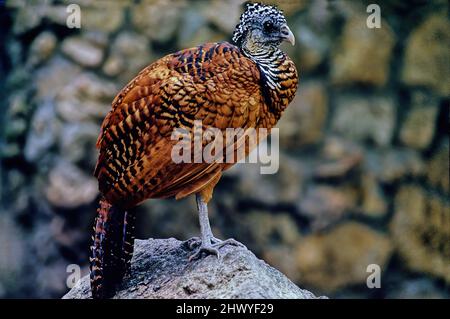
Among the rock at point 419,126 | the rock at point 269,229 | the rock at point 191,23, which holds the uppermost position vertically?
the rock at point 191,23

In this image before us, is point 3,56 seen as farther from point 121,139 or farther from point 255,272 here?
point 255,272

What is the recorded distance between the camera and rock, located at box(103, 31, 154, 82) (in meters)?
2.83

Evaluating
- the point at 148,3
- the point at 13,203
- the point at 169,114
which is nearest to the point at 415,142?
the point at 148,3

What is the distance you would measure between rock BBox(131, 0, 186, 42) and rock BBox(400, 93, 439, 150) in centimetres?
102

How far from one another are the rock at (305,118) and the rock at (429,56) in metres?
0.35

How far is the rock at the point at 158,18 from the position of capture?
112 inches

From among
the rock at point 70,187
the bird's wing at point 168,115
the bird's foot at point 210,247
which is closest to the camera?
the bird's wing at point 168,115

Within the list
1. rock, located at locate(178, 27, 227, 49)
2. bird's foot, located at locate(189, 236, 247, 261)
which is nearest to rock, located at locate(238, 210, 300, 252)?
rock, located at locate(178, 27, 227, 49)

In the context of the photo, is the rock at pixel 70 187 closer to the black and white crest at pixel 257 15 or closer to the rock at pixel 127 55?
the rock at pixel 127 55

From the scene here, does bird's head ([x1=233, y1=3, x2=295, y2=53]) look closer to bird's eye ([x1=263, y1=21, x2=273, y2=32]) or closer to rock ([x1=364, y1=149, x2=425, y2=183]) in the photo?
bird's eye ([x1=263, y1=21, x2=273, y2=32])

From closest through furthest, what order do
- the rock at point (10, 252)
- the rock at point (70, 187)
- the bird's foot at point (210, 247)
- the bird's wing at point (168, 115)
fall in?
the bird's wing at point (168, 115), the bird's foot at point (210, 247), the rock at point (70, 187), the rock at point (10, 252)

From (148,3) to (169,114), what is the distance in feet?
3.76

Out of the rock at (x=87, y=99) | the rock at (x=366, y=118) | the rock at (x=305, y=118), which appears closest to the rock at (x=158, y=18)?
the rock at (x=87, y=99)

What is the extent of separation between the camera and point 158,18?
2846mm
